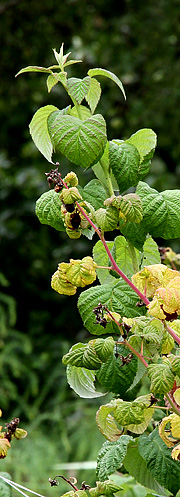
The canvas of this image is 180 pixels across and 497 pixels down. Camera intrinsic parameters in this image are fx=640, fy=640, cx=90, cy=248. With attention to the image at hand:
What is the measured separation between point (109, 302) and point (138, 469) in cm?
13

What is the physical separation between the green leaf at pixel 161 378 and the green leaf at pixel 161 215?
0.12 metres

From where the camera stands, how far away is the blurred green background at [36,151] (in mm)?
1990

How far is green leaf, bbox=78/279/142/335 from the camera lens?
18.2 inches

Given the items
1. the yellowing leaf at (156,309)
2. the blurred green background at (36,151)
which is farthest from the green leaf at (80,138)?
the blurred green background at (36,151)

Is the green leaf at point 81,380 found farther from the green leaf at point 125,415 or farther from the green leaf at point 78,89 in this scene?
the green leaf at point 78,89

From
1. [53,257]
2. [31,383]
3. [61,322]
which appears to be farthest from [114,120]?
[31,383]

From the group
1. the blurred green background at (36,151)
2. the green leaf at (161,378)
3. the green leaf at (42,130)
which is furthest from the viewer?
the blurred green background at (36,151)

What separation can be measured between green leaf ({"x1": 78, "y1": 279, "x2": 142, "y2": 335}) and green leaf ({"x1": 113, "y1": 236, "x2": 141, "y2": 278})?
0.14 ft

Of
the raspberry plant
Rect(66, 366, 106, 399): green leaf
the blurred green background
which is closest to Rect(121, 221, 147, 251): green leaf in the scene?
the raspberry plant

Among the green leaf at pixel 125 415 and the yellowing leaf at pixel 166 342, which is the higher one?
the yellowing leaf at pixel 166 342

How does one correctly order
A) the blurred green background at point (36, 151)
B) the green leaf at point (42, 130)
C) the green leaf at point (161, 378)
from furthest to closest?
the blurred green background at point (36, 151) < the green leaf at point (42, 130) < the green leaf at point (161, 378)

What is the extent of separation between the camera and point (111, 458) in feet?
1.41

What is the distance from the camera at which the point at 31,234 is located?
205 centimetres

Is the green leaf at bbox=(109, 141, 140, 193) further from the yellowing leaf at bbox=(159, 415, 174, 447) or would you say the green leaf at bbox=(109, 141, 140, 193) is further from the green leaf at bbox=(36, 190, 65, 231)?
the yellowing leaf at bbox=(159, 415, 174, 447)
